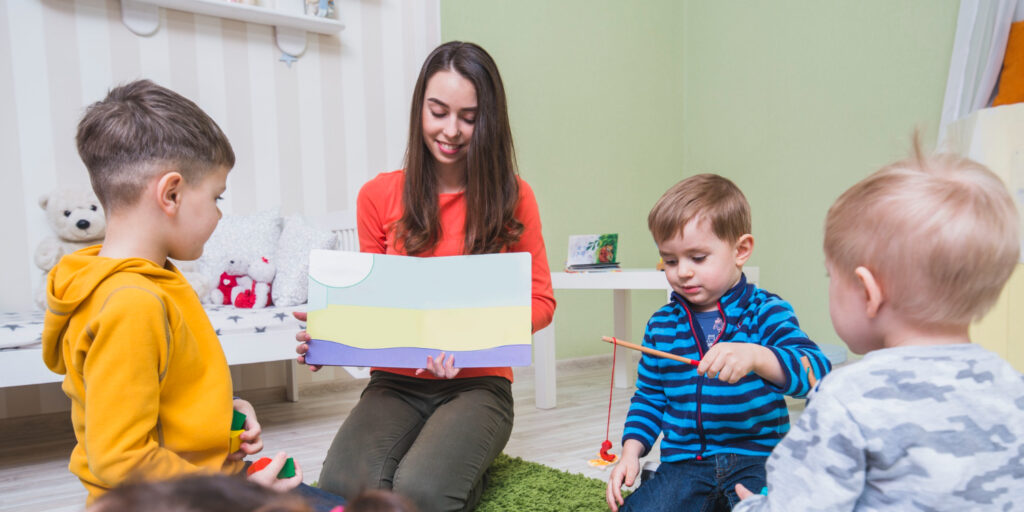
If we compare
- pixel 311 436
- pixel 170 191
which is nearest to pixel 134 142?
pixel 170 191

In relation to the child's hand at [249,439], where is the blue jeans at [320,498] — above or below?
below

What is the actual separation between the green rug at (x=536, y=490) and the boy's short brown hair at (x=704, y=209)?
2.04ft

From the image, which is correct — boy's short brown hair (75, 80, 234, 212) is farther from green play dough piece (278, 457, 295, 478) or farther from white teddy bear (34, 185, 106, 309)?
white teddy bear (34, 185, 106, 309)

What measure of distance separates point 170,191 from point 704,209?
0.78 meters

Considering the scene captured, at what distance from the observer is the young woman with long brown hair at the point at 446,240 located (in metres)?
1.28

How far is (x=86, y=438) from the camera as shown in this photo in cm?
75

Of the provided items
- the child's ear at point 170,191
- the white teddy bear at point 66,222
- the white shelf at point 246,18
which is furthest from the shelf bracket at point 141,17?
the child's ear at point 170,191

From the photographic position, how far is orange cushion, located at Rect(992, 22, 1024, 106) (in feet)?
→ 6.72

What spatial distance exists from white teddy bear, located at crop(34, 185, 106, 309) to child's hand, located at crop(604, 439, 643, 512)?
1842mm

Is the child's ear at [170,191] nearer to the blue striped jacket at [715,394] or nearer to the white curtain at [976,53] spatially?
the blue striped jacket at [715,394]

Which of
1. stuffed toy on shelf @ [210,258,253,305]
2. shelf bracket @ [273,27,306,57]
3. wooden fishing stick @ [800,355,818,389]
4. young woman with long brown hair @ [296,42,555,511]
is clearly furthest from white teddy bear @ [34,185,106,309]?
wooden fishing stick @ [800,355,818,389]

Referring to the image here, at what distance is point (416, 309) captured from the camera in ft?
4.34

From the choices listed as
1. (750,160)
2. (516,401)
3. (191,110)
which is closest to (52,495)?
(191,110)

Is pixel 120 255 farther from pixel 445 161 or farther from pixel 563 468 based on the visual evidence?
pixel 563 468
